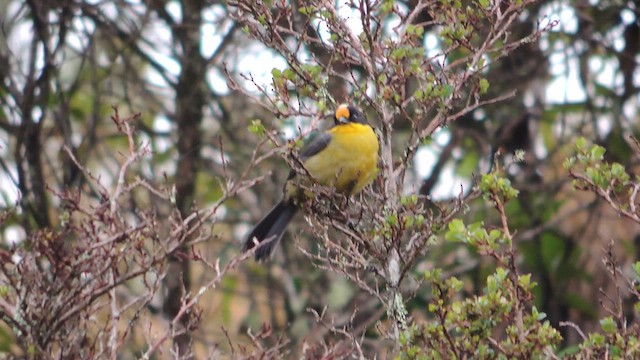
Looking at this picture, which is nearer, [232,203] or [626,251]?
[626,251]

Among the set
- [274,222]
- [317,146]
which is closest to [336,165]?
[317,146]

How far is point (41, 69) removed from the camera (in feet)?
24.5

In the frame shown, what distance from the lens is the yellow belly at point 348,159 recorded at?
5430 mm

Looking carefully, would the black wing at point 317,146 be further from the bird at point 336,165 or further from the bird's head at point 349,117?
the bird's head at point 349,117

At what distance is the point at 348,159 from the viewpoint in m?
5.52

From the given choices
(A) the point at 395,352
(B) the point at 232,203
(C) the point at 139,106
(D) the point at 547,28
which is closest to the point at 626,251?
(B) the point at 232,203

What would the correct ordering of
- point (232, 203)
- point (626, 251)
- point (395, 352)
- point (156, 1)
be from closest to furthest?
point (395, 352) → point (156, 1) → point (626, 251) → point (232, 203)

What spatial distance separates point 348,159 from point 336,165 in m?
0.12

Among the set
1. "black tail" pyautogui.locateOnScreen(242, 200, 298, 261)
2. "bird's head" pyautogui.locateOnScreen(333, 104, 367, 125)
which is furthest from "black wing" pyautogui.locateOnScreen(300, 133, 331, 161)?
"black tail" pyautogui.locateOnScreen(242, 200, 298, 261)

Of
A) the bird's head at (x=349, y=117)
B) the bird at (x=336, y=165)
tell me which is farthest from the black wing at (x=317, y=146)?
the bird's head at (x=349, y=117)

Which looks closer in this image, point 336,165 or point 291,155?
point 291,155

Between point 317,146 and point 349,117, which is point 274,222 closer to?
point 317,146

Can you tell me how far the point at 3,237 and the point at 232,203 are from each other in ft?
6.99

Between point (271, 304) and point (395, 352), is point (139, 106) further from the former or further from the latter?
point (395, 352)
